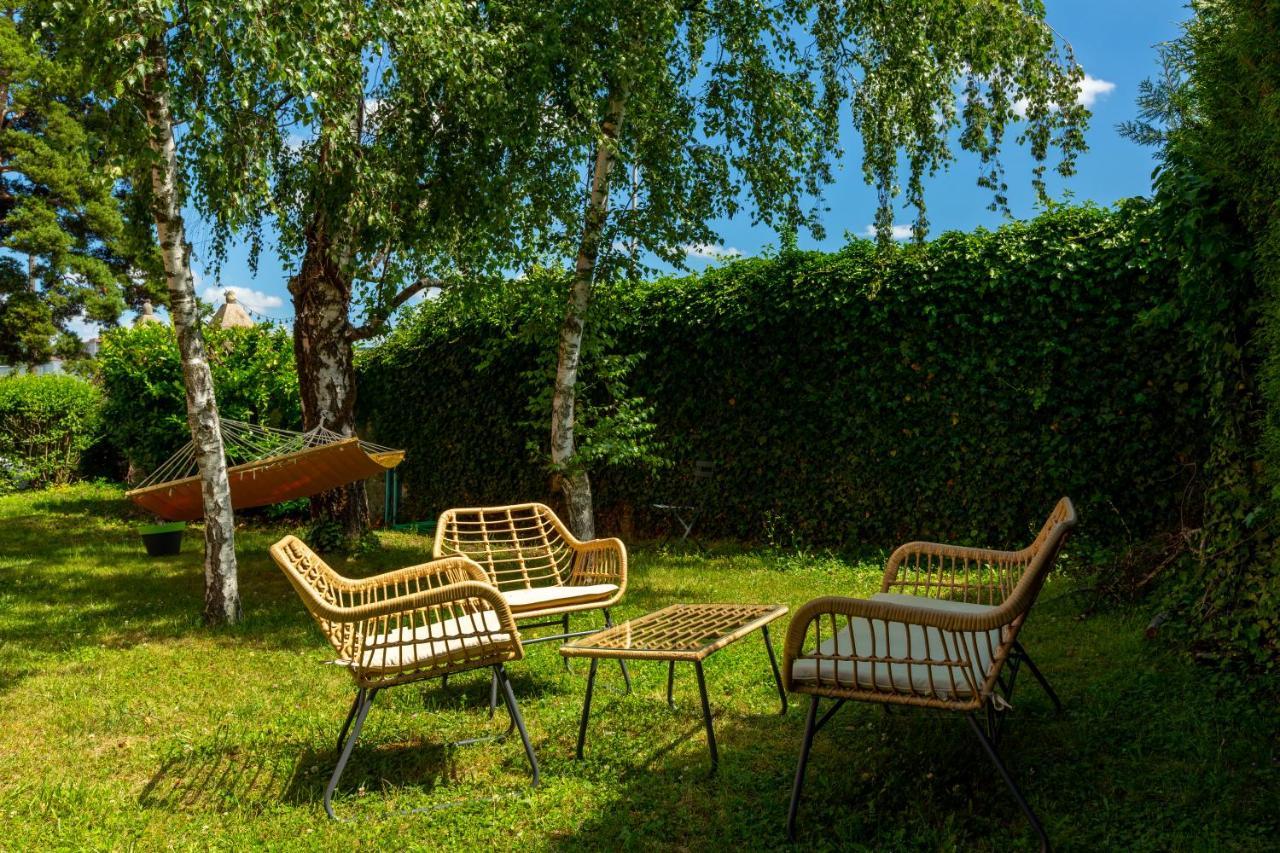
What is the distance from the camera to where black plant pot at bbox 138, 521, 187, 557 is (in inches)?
300

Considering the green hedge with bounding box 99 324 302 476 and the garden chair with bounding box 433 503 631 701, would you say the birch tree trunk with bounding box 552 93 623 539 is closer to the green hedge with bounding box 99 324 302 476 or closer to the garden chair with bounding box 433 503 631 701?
the garden chair with bounding box 433 503 631 701

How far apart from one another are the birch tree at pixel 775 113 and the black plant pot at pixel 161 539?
351 cm

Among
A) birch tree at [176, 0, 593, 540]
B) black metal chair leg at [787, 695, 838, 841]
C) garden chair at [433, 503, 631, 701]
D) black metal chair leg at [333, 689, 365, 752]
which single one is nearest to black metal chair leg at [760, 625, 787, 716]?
garden chair at [433, 503, 631, 701]

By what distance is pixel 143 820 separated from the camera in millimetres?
2719

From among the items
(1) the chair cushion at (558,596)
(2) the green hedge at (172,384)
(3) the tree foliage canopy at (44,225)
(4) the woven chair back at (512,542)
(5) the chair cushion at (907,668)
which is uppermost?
(3) the tree foliage canopy at (44,225)

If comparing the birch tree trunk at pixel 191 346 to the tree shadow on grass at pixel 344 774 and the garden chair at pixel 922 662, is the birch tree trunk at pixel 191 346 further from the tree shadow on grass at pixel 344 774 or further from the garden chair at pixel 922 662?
the garden chair at pixel 922 662

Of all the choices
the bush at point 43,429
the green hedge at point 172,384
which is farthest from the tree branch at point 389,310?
the bush at point 43,429

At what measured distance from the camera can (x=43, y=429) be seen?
1325cm

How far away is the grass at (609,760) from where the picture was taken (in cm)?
251

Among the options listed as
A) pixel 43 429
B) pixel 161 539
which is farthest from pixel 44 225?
pixel 161 539

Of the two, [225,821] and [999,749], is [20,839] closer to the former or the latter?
[225,821]

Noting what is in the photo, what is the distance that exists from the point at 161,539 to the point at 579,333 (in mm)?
4086

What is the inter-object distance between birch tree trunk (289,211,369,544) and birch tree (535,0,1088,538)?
6.50 feet

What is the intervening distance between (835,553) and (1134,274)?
274 centimetres
